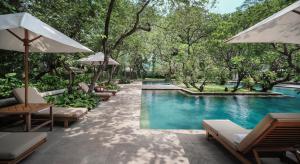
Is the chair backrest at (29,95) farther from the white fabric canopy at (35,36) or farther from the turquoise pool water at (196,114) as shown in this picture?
the turquoise pool water at (196,114)

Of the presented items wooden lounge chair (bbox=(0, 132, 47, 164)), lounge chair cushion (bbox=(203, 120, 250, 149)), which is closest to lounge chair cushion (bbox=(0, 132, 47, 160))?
wooden lounge chair (bbox=(0, 132, 47, 164))

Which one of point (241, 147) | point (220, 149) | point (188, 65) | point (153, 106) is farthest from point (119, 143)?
point (188, 65)

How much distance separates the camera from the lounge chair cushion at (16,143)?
3.03 metres

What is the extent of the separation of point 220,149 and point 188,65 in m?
13.8

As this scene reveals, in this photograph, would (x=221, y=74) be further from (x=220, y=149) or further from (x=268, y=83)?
(x=220, y=149)

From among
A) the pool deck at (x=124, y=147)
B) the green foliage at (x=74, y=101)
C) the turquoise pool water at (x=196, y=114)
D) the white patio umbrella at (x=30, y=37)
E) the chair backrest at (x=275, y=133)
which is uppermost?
the white patio umbrella at (x=30, y=37)

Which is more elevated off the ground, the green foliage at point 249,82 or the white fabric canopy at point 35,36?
the white fabric canopy at point 35,36

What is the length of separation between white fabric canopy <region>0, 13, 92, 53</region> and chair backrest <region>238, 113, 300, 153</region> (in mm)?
3653

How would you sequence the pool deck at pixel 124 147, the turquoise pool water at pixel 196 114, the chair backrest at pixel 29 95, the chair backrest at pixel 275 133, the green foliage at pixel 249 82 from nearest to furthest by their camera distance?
the chair backrest at pixel 275 133
the pool deck at pixel 124 147
the chair backrest at pixel 29 95
the turquoise pool water at pixel 196 114
the green foliage at pixel 249 82

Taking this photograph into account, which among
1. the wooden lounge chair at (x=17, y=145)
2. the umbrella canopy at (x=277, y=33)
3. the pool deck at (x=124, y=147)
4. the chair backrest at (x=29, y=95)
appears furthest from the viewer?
the chair backrest at (x=29, y=95)

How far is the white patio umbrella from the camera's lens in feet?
11.7

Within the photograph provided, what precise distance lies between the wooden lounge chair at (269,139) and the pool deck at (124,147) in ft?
1.16

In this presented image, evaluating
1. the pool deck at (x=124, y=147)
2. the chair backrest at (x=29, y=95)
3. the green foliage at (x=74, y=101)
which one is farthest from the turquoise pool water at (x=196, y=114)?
the chair backrest at (x=29, y=95)

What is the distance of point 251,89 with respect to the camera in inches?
763
